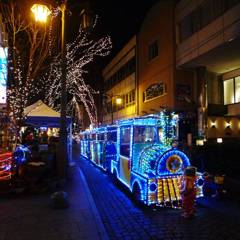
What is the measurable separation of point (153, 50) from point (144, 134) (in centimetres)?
2700

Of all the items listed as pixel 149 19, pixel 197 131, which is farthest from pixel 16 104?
pixel 149 19

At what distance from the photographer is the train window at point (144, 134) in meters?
11.4

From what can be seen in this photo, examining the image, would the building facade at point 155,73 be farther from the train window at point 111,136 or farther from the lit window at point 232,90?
the train window at point 111,136

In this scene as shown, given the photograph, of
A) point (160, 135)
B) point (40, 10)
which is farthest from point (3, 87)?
point (160, 135)

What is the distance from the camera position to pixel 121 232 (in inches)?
296

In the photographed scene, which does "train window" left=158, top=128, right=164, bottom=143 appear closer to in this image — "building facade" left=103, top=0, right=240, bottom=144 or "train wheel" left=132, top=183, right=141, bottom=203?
"train wheel" left=132, top=183, right=141, bottom=203

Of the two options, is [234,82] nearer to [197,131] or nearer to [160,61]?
[197,131]

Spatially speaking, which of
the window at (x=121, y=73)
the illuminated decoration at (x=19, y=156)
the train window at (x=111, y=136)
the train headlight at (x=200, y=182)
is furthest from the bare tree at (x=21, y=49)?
the window at (x=121, y=73)

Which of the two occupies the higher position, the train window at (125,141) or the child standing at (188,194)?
the train window at (125,141)

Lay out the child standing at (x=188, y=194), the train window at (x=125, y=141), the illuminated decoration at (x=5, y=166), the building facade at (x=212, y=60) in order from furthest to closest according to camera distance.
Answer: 1. the building facade at (x=212, y=60)
2. the train window at (x=125, y=141)
3. the illuminated decoration at (x=5, y=166)
4. the child standing at (x=188, y=194)

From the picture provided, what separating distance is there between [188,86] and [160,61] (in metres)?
4.71

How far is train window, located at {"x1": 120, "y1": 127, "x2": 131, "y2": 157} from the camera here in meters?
12.1

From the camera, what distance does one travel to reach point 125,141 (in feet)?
41.2

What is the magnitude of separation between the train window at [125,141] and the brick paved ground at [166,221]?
5.38 ft
